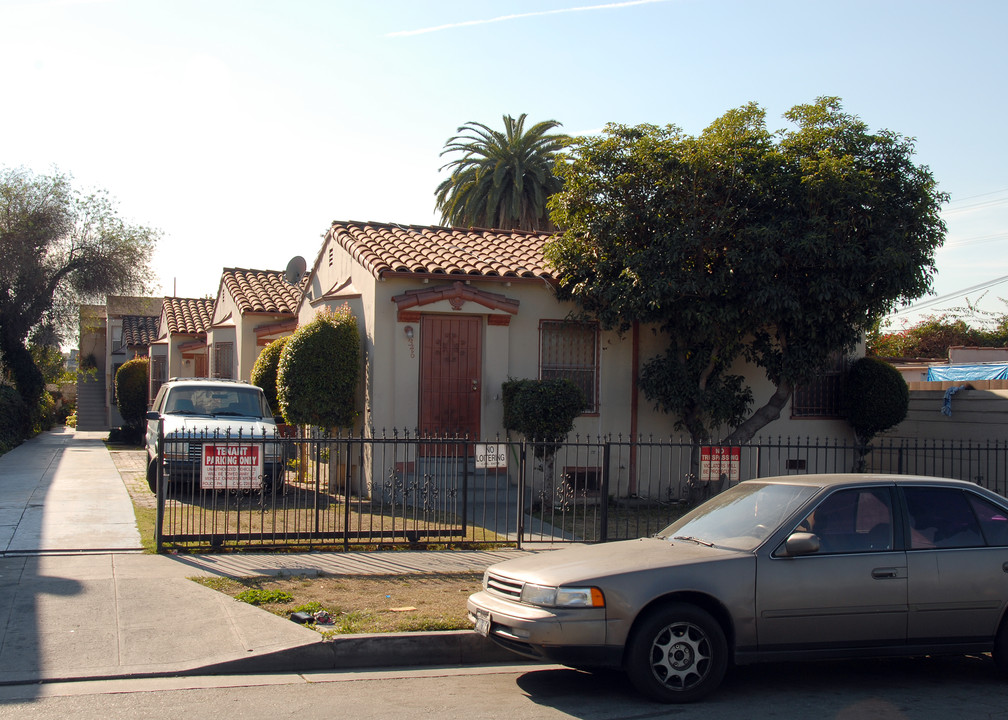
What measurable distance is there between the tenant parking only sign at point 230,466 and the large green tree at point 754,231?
6.06 meters

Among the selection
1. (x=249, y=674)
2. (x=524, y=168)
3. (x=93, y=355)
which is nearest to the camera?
(x=249, y=674)

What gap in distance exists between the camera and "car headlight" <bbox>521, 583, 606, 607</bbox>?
5828 mm

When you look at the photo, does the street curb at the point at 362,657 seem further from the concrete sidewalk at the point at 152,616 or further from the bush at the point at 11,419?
the bush at the point at 11,419

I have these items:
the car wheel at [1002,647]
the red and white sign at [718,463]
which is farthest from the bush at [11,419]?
the car wheel at [1002,647]

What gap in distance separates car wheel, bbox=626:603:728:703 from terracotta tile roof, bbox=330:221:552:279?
884 cm

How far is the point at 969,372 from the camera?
21875 mm

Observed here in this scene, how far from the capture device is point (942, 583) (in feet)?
20.7

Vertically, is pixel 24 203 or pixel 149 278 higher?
pixel 24 203

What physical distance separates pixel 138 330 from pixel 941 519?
3660 centimetres

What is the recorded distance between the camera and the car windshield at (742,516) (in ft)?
20.9

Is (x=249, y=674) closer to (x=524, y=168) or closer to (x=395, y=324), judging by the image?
(x=395, y=324)

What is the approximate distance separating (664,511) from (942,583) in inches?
294

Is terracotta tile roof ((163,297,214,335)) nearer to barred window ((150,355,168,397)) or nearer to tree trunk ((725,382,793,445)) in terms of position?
barred window ((150,355,168,397))

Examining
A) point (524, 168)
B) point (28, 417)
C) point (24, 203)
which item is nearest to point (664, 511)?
point (524, 168)
